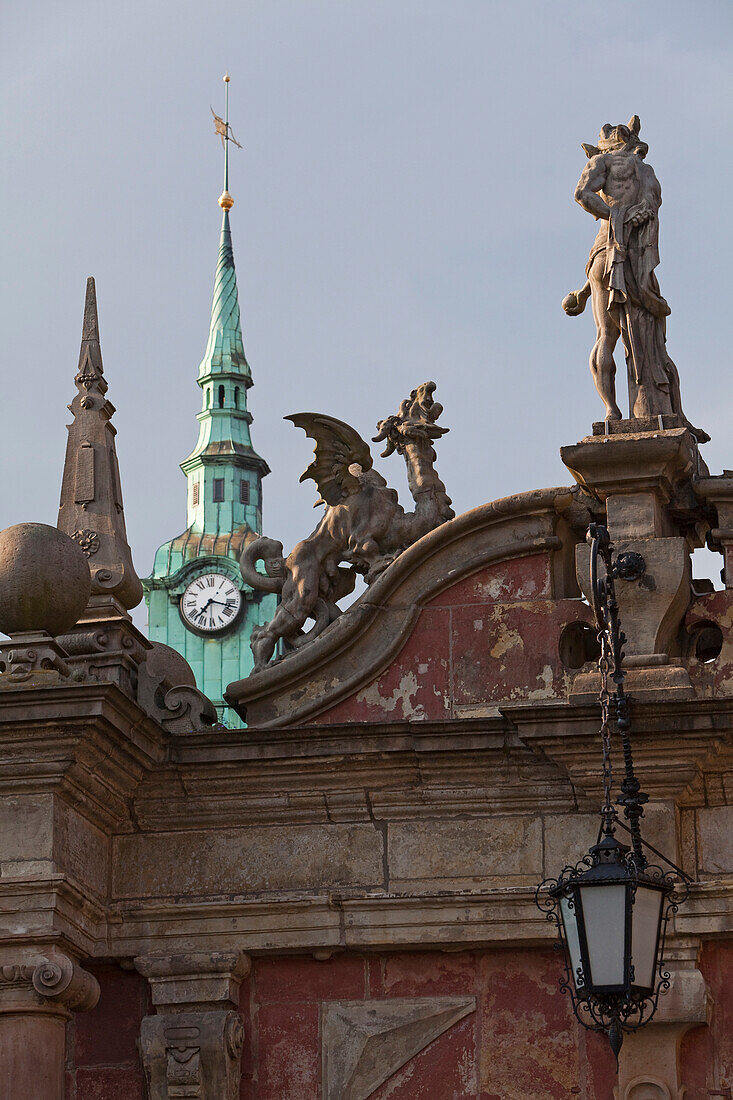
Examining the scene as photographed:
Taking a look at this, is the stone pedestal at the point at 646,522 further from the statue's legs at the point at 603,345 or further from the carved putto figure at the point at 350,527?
the carved putto figure at the point at 350,527

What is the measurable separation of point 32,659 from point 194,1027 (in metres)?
2.03

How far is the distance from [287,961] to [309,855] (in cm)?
56

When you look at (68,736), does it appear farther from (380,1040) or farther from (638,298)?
(638,298)

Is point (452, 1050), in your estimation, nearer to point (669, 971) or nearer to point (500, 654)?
point (669, 971)

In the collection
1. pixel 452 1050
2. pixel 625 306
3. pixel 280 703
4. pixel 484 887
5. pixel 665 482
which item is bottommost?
pixel 452 1050

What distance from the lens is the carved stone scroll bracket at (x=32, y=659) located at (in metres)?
11.7

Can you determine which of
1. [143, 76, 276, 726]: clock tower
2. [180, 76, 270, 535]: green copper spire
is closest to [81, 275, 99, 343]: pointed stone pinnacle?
[143, 76, 276, 726]: clock tower

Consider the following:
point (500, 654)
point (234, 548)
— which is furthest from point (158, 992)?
point (234, 548)

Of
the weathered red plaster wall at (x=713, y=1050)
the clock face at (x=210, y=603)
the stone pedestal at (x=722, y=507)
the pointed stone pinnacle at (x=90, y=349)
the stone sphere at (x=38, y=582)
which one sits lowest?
the weathered red plaster wall at (x=713, y=1050)

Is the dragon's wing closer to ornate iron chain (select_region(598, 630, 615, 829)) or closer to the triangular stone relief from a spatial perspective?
ornate iron chain (select_region(598, 630, 615, 829))

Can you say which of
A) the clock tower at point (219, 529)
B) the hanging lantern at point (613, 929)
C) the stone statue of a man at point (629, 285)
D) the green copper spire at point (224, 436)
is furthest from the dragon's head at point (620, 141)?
the green copper spire at point (224, 436)

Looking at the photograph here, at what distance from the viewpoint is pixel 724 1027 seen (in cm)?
1151

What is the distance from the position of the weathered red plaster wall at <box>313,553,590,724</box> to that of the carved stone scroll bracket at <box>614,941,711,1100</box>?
1691 millimetres

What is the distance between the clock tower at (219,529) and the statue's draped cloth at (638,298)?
92.2 feet
